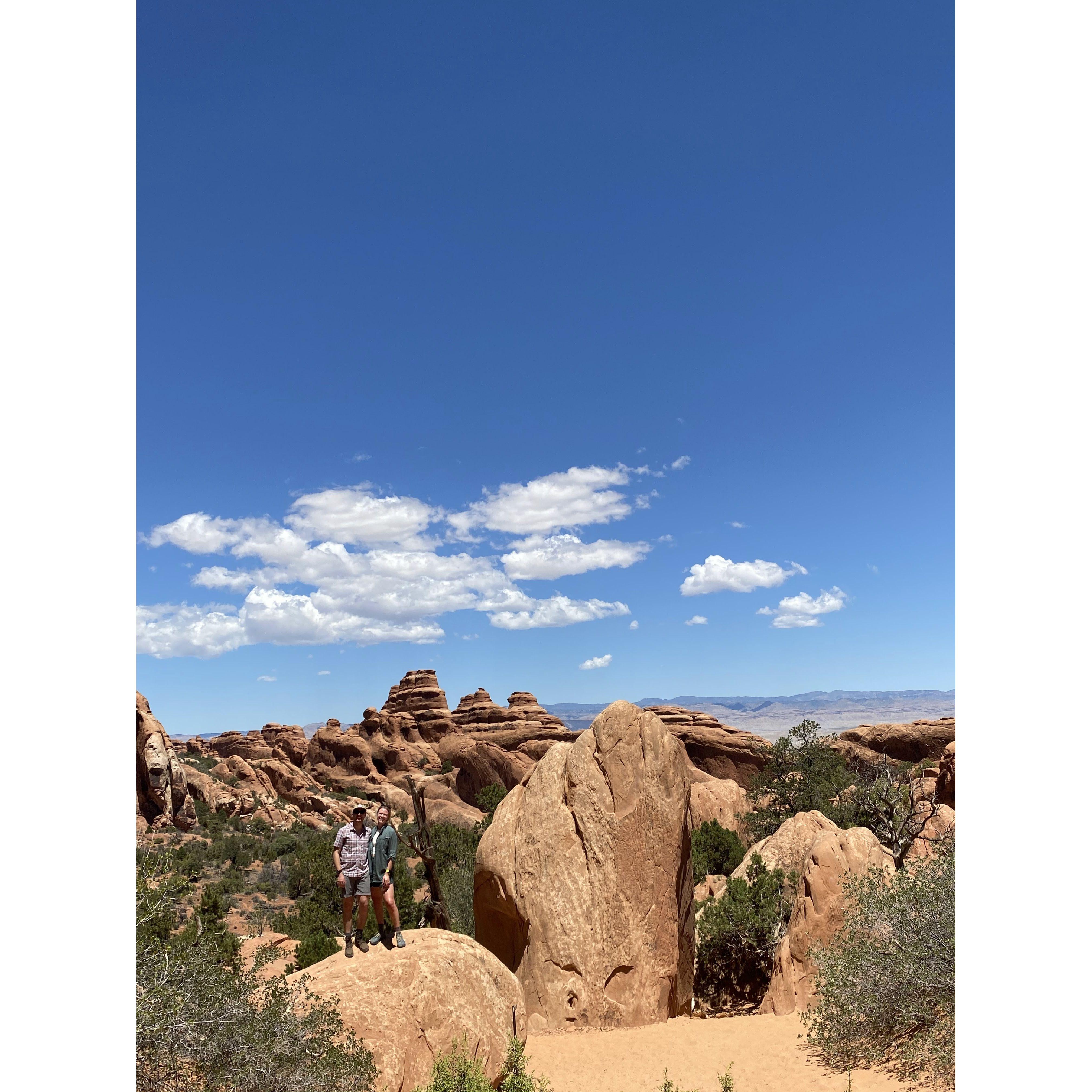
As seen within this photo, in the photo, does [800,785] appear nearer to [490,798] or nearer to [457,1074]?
[490,798]

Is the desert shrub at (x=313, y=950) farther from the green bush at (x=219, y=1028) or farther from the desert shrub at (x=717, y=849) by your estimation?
the desert shrub at (x=717, y=849)

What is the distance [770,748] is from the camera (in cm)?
3703

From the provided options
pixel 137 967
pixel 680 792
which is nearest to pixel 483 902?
pixel 680 792

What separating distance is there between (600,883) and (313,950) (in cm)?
599

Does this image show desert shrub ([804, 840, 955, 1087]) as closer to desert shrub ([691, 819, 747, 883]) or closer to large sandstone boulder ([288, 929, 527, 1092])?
large sandstone boulder ([288, 929, 527, 1092])

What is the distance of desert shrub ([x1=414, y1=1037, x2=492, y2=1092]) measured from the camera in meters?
7.53

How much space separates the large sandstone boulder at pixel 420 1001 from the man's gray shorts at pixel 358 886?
32.4 inches

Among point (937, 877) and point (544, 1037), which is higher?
point (937, 877)

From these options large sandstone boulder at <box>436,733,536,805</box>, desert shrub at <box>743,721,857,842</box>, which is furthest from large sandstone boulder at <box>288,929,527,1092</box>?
large sandstone boulder at <box>436,733,536,805</box>

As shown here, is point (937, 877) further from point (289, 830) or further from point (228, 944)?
point (289, 830)

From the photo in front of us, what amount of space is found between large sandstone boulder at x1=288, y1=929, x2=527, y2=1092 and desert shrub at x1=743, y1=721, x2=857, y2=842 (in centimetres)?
1843

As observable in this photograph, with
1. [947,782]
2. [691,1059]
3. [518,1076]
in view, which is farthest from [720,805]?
[518,1076]

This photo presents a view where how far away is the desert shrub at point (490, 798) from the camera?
45.9 metres
